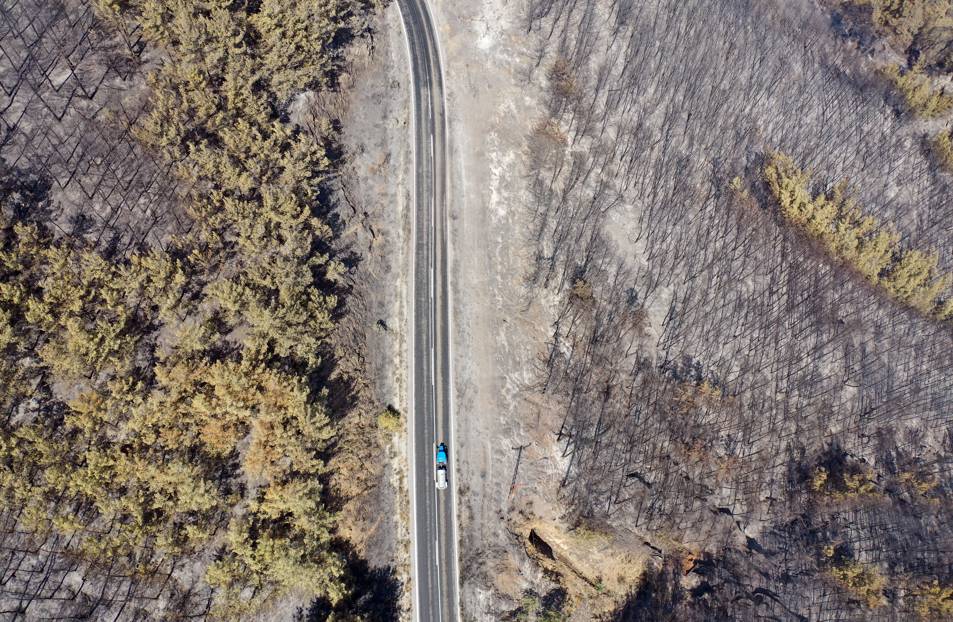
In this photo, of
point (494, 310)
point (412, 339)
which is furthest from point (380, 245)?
point (494, 310)

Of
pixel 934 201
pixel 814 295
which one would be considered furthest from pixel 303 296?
pixel 934 201

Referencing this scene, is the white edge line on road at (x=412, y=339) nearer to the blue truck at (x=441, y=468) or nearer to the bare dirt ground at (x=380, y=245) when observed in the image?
the bare dirt ground at (x=380, y=245)

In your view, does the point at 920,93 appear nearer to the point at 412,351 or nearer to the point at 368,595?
the point at 412,351

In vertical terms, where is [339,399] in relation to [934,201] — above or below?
below

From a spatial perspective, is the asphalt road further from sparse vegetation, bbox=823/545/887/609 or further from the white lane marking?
sparse vegetation, bbox=823/545/887/609

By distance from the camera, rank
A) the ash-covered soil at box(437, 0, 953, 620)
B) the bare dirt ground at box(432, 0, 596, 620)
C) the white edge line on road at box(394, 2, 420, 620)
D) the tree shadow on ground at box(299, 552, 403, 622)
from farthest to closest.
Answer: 1. the ash-covered soil at box(437, 0, 953, 620)
2. the bare dirt ground at box(432, 0, 596, 620)
3. the white edge line on road at box(394, 2, 420, 620)
4. the tree shadow on ground at box(299, 552, 403, 622)

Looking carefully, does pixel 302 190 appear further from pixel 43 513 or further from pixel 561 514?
pixel 561 514

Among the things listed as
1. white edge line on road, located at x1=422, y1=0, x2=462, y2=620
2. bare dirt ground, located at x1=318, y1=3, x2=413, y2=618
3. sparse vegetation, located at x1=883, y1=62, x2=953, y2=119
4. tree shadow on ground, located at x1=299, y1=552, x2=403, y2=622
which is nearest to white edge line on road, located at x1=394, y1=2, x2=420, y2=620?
bare dirt ground, located at x1=318, y1=3, x2=413, y2=618
